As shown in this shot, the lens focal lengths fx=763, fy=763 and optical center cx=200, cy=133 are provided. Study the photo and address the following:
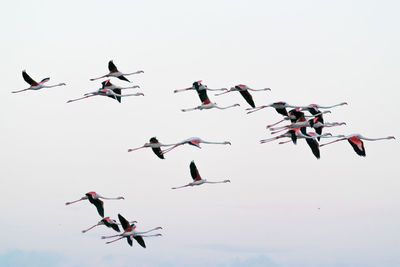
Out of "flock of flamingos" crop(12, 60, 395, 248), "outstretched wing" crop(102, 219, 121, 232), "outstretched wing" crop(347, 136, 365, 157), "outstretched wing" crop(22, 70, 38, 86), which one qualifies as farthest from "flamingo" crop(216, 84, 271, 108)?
"outstretched wing" crop(22, 70, 38, 86)

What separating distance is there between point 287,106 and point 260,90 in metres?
3.53

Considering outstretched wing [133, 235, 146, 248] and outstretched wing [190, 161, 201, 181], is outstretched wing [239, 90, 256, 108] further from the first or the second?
outstretched wing [133, 235, 146, 248]

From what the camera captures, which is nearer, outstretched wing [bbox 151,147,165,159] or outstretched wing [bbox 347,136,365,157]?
outstretched wing [bbox 347,136,365,157]

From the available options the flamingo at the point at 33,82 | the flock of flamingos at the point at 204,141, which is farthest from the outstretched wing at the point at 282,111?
the flamingo at the point at 33,82

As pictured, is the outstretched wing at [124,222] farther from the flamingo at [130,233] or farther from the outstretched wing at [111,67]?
the outstretched wing at [111,67]

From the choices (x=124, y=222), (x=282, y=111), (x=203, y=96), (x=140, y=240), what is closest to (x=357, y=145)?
(x=282, y=111)

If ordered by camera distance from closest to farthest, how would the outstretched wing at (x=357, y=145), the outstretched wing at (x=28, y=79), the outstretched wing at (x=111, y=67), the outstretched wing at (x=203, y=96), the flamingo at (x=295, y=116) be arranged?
the outstretched wing at (x=357, y=145), the flamingo at (x=295, y=116), the outstretched wing at (x=28, y=79), the outstretched wing at (x=203, y=96), the outstretched wing at (x=111, y=67)

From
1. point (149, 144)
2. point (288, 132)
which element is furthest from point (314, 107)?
point (149, 144)

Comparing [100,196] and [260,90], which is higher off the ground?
[260,90]

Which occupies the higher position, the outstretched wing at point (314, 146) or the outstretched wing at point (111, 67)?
the outstretched wing at point (111, 67)

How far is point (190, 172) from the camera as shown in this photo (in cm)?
4481

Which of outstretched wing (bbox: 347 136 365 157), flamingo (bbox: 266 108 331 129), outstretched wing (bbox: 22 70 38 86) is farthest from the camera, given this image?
outstretched wing (bbox: 22 70 38 86)

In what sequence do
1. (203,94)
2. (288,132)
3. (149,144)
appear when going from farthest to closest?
(203,94) < (149,144) < (288,132)

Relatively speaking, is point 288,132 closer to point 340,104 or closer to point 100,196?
point 340,104
